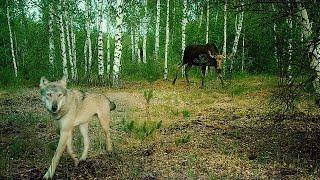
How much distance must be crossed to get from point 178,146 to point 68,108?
2786 mm

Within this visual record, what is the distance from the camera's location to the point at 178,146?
8531mm

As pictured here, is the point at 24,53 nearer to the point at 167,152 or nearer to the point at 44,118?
the point at 44,118

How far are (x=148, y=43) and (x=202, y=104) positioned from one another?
34827 mm

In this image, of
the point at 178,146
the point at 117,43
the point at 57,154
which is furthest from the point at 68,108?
the point at 117,43

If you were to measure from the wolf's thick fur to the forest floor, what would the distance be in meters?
0.40

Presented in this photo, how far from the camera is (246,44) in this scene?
3531cm

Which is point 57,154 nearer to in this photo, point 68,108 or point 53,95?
point 68,108

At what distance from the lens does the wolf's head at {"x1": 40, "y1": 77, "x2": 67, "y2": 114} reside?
6082mm

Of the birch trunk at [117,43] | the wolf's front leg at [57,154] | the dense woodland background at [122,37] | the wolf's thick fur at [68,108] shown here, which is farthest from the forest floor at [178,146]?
the dense woodland background at [122,37]

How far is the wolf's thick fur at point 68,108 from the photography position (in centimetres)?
614

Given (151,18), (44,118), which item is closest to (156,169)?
(44,118)

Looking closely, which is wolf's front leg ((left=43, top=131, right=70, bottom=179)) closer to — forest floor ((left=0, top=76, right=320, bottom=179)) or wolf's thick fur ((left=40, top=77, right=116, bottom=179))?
wolf's thick fur ((left=40, top=77, right=116, bottom=179))

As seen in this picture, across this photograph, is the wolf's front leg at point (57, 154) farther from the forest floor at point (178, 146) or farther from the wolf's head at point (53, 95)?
the wolf's head at point (53, 95)

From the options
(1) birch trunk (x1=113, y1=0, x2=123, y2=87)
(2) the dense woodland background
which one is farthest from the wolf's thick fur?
(2) the dense woodland background
